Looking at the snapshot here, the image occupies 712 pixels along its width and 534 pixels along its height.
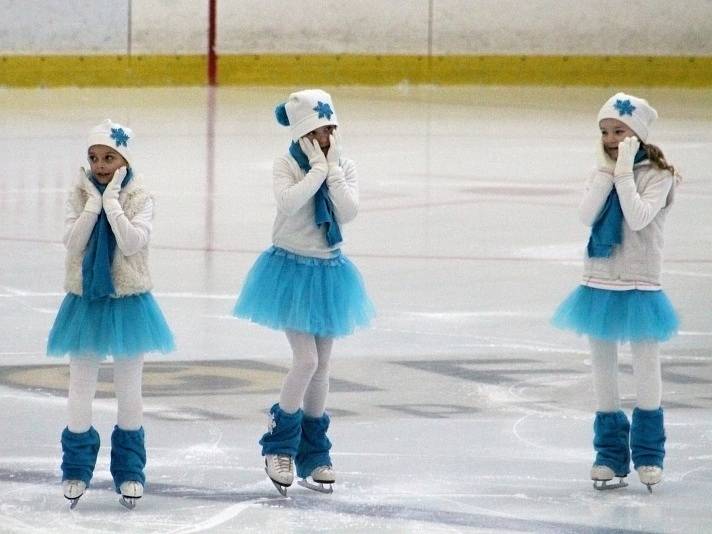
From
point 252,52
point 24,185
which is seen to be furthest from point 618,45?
point 24,185

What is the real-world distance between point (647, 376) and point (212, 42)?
60.1 feet

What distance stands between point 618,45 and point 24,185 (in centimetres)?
1279

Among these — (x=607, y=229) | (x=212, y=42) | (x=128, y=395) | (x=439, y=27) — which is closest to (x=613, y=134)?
(x=607, y=229)

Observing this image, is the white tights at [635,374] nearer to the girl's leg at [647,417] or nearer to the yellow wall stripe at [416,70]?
the girl's leg at [647,417]

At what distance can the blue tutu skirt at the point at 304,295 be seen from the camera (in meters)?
5.04

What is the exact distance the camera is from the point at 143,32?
22.6 meters

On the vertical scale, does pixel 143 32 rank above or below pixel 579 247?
above

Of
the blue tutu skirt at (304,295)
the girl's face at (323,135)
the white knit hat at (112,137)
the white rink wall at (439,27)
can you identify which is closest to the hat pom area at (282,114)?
Result: the girl's face at (323,135)

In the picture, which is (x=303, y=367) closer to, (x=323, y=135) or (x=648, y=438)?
(x=323, y=135)

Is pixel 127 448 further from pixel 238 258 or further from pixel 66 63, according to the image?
pixel 66 63

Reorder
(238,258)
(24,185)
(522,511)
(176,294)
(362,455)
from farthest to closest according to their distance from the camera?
(24,185) < (238,258) < (176,294) < (362,455) < (522,511)

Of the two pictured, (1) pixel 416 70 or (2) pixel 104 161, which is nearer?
(2) pixel 104 161

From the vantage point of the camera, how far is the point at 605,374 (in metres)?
5.18

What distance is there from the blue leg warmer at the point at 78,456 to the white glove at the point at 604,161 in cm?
173
